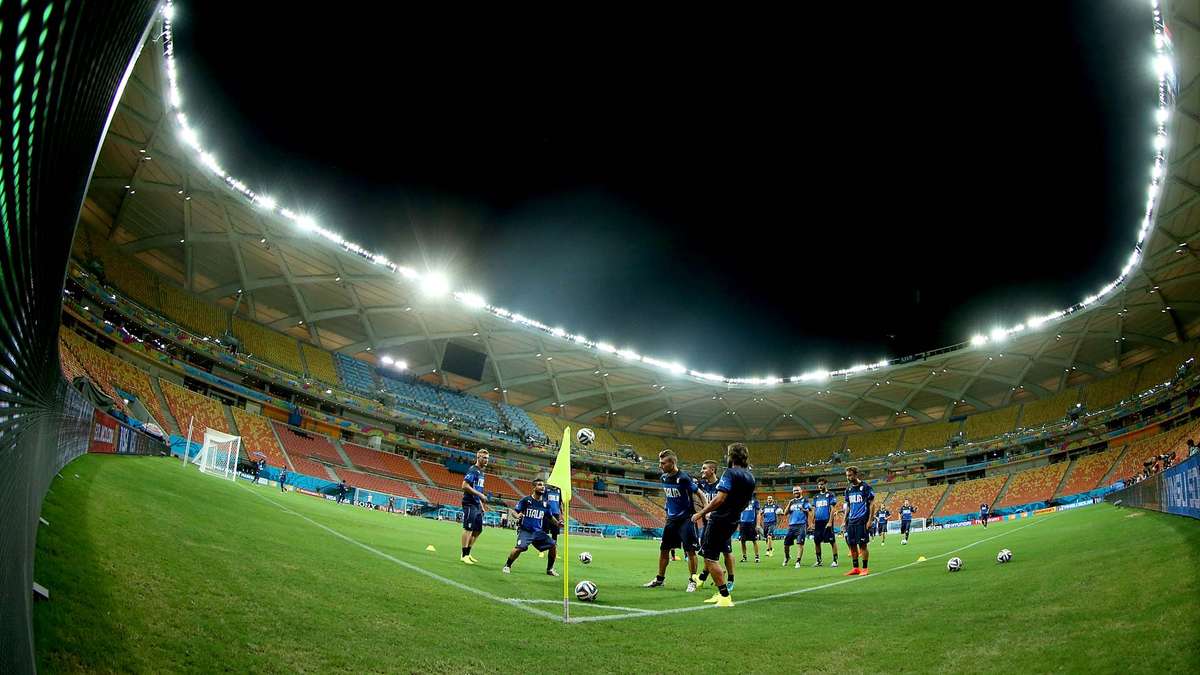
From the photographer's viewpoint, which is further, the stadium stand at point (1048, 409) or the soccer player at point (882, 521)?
the stadium stand at point (1048, 409)

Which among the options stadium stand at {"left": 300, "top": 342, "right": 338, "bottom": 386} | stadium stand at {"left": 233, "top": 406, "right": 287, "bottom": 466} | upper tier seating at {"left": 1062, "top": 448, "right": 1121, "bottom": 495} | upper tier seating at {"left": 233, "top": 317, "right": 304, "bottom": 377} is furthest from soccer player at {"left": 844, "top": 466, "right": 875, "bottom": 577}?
upper tier seating at {"left": 1062, "top": 448, "right": 1121, "bottom": 495}

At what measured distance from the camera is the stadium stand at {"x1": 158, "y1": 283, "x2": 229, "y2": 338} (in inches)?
1561

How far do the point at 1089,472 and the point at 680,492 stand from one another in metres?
52.8

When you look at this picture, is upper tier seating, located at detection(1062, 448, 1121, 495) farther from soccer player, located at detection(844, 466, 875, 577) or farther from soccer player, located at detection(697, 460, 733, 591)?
soccer player, located at detection(697, 460, 733, 591)

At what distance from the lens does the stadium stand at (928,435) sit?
200 feet

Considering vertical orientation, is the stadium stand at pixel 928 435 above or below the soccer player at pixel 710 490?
above

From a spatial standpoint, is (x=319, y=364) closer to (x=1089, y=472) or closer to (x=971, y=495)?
(x=971, y=495)

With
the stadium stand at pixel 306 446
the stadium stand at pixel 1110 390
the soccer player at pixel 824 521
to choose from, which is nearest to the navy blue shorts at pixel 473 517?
the soccer player at pixel 824 521

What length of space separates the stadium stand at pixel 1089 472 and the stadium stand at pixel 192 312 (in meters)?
65.2

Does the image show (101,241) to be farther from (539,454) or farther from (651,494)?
(651,494)

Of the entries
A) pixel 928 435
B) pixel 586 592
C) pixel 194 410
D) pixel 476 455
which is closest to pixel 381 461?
pixel 194 410

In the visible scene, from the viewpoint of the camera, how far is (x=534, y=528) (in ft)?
35.0

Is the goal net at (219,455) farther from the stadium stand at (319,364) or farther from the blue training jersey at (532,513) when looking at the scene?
the blue training jersey at (532,513)

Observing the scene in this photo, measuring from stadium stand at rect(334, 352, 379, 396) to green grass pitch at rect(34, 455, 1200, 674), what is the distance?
40974 mm
